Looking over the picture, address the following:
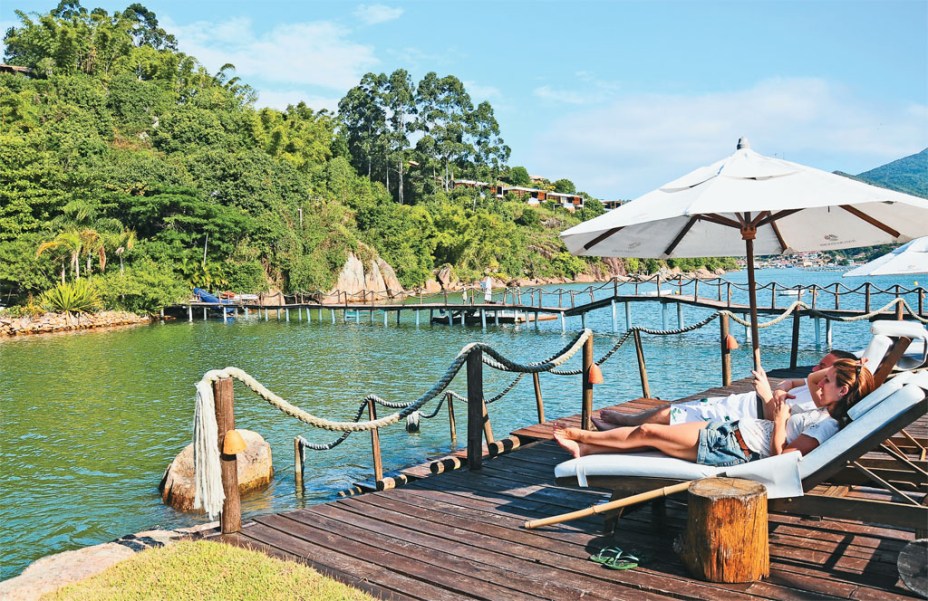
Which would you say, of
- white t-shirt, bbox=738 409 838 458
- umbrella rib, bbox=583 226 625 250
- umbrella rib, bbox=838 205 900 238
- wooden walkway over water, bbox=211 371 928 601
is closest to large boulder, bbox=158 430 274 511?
wooden walkway over water, bbox=211 371 928 601

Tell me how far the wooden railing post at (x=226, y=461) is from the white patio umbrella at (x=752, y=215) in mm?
2983

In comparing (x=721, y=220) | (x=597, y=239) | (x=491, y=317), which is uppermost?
(x=721, y=220)

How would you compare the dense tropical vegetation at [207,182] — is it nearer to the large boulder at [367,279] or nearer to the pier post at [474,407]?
the large boulder at [367,279]

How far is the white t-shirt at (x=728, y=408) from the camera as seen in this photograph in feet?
13.9

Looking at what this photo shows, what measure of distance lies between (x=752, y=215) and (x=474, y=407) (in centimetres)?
314

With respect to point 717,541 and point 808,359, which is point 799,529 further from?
point 808,359

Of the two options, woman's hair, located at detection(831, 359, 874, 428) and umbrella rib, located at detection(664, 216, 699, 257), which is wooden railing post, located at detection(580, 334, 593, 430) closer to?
umbrella rib, located at detection(664, 216, 699, 257)

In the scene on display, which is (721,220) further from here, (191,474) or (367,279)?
(367,279)

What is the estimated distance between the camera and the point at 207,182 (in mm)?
44281

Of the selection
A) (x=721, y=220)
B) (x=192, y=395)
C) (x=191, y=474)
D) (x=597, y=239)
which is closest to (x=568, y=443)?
(x=597, y=239)

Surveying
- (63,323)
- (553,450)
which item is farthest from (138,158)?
(553,450)

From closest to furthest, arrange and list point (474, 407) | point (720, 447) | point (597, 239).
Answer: point (720, 447) < point (474, 407) < point (597, 239)

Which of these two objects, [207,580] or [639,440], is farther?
[639,440]

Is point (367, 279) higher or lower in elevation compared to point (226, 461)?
higher
